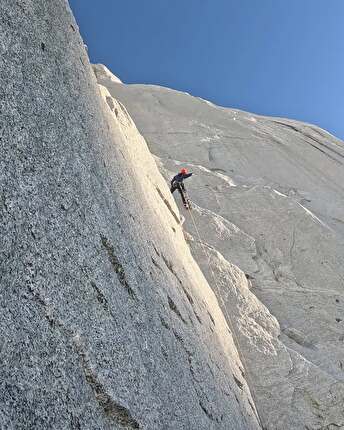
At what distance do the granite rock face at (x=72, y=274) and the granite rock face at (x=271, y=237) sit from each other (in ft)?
14.6

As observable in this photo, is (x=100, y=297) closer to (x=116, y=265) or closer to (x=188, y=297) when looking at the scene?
(x=116, y=265)

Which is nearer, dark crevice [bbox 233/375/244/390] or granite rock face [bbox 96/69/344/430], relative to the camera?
dark crevice [bbox 233/375/244/390]

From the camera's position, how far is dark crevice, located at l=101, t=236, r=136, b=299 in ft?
17.9

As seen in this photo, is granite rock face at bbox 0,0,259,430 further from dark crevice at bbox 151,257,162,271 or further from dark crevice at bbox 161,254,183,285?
dark crevice at bbox 161,254,183,285

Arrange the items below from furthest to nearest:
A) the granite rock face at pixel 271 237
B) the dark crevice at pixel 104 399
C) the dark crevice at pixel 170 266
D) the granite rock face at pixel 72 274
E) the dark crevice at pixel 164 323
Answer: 1. the granite rock face at pixel 271 237
2. the dark crevice at pixel 170 266
3. the dark crevice at pixel 164 323
4. the dark crevice at pixel 104 399
5. the granite rock face at pixel 72 274

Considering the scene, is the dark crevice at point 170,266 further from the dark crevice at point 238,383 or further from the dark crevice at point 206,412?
the dark crevice at point 206,412

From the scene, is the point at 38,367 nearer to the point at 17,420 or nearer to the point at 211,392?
the point at 17,420

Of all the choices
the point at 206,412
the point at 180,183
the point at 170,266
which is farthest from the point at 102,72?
the point at 206,412

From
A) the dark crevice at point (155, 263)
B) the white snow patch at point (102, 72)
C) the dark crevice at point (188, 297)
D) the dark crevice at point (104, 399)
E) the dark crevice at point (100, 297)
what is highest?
the white snow patch at point (102, 72)

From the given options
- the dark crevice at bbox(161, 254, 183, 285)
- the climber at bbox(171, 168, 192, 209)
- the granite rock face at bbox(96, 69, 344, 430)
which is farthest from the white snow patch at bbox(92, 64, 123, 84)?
the dark crevice at bbox(161, 254, 183, 285)

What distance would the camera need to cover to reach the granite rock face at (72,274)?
3672mm

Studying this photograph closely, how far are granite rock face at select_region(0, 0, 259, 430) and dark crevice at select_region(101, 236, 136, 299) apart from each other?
0.07 feet

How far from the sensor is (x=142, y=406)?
4707mm

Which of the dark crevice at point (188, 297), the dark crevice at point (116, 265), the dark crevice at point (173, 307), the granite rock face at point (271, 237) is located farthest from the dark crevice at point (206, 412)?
the granite rock face at point (271, 237)
